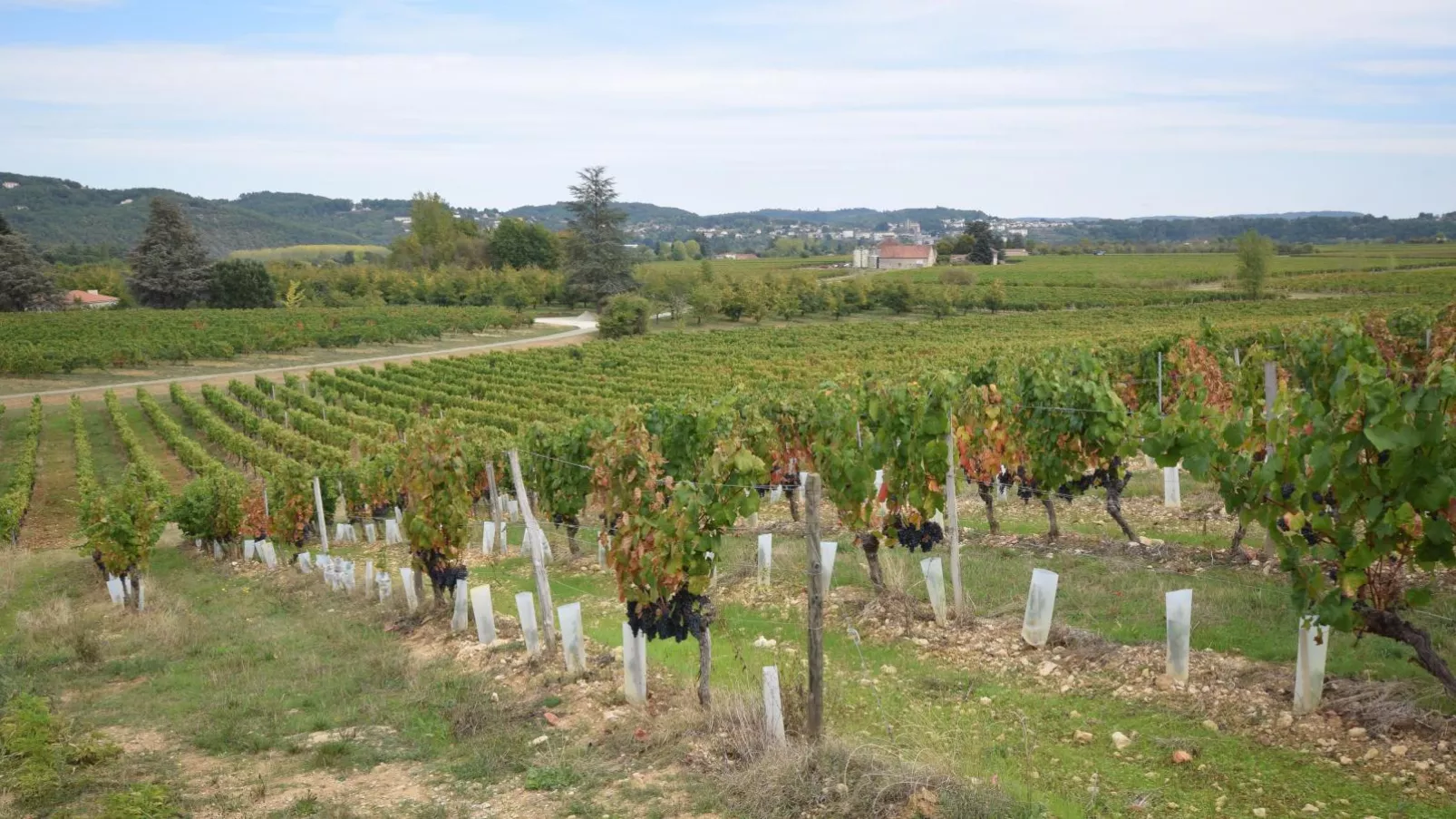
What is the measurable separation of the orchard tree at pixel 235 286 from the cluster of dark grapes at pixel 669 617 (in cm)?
7985

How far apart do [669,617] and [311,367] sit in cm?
5299

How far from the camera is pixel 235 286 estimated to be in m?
77.6

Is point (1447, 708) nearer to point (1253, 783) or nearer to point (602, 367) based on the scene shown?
point (1253, 783)

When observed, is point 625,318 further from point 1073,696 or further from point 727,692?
point 1073,696

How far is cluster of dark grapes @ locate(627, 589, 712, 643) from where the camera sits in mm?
7516

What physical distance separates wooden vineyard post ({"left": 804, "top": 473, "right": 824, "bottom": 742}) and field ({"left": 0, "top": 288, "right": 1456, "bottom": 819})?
20cm

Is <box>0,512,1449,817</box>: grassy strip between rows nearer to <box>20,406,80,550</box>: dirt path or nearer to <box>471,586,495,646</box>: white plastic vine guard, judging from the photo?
<box>471,586,495,646</box>: white plastic vine guard

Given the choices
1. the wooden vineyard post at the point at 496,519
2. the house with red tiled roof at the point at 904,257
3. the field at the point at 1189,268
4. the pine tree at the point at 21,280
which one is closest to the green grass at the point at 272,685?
the wooden vineyard post at the point at 496,519

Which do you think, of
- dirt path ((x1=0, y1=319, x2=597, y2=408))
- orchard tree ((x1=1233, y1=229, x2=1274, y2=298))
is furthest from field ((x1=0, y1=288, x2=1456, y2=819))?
orchard tree ((x1=1233, y1=229, x2=1274, y2=298))

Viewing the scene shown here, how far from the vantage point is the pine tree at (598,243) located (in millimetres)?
79812

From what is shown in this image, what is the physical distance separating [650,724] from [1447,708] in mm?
4970

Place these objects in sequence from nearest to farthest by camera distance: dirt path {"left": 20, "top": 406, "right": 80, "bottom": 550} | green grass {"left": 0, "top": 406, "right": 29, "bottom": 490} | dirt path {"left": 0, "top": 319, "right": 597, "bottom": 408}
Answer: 1. dirt path {"left": 20, "top": 406, "right": 80, "bottom": 550}
2. green grass {"left": 0, "top": 406, "right": 29, "bottom": 490}
3. dirt path {"left": 0, "top": 319, "right": 597, "bottom": 408}

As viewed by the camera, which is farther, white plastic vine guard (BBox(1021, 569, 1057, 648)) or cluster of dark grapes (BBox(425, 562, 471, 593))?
cluster of dark grapes (BBox(425, 562, 471, 593))

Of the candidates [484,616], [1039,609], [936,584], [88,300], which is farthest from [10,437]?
[88,300]
